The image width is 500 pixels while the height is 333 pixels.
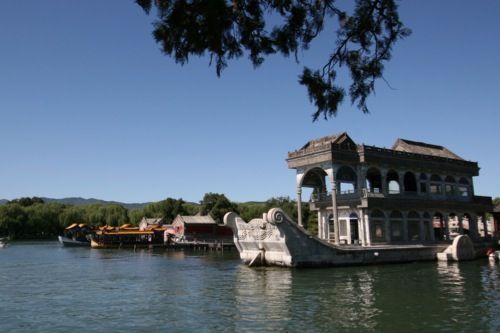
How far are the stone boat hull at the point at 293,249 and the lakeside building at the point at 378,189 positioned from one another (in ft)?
A: 6.82

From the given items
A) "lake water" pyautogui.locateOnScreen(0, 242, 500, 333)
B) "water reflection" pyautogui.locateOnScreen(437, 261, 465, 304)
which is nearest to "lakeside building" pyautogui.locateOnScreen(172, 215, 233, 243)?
"lake water" pyautogui.locateOnScreen(0, 242, 500, 333)

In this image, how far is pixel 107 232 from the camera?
70.8 m

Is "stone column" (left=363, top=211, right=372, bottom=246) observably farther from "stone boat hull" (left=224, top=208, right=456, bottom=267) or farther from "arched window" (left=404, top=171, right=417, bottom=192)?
"arched window" (left=404, top=171, right=417, bottom=192)

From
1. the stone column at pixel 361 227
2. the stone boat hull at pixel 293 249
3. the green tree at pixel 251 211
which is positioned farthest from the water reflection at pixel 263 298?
the green tree at pixel 251 211

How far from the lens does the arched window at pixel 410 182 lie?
38.2 m

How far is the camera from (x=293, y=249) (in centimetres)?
2902

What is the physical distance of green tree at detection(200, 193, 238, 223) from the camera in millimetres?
79000

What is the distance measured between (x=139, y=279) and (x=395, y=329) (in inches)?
643

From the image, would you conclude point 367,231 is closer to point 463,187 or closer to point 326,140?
point 326,140

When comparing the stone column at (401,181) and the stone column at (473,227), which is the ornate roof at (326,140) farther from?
the stone column at (473,227)

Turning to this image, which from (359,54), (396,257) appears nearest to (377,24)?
(359,54)

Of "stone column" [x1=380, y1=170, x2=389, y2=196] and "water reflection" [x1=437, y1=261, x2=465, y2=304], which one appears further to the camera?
"stone column" [x1=380, y1=170, x2=389, y2=196]

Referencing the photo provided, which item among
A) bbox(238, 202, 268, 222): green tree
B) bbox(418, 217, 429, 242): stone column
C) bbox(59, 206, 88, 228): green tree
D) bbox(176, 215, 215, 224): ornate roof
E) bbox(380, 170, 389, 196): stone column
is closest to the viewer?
bbox(380, 170, 389, 196): stone column

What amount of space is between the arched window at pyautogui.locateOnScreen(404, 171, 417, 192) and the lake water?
34.9 feet
